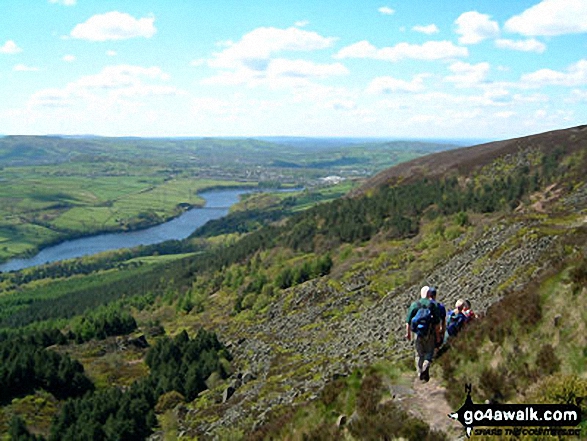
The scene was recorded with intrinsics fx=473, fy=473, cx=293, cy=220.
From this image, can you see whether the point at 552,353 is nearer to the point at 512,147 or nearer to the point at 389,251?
the point at 389,251

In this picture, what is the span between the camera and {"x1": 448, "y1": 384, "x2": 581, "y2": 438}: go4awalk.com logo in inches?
460

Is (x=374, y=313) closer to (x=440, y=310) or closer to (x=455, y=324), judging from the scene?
(x=455, y=324)

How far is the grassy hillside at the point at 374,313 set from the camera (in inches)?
662

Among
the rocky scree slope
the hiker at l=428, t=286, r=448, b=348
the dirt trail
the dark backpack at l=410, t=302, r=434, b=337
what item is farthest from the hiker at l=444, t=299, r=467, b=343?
the rocky scree slope

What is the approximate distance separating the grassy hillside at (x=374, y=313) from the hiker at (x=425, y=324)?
1056 mm

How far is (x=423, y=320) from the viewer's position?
55.8 feet

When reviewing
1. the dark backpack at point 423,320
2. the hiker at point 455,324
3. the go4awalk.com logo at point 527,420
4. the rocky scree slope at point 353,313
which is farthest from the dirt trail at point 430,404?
the rocky scree slope at point 353,313

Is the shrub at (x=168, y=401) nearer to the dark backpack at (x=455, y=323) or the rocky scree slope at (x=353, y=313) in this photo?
the rocky scree slope at (x=353, y=313)

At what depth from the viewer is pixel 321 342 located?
151 feet

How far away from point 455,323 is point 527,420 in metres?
7.80

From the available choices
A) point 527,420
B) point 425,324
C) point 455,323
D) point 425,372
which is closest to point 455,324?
point 455,323

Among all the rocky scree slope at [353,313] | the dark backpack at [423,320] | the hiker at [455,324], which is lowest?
the rocky scree slope at [353,313]

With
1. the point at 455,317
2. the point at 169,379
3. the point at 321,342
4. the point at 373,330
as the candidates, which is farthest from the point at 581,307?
the point at 169,379

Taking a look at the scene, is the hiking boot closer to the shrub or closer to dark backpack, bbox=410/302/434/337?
dark backpack, bbox=410/302/434/337
